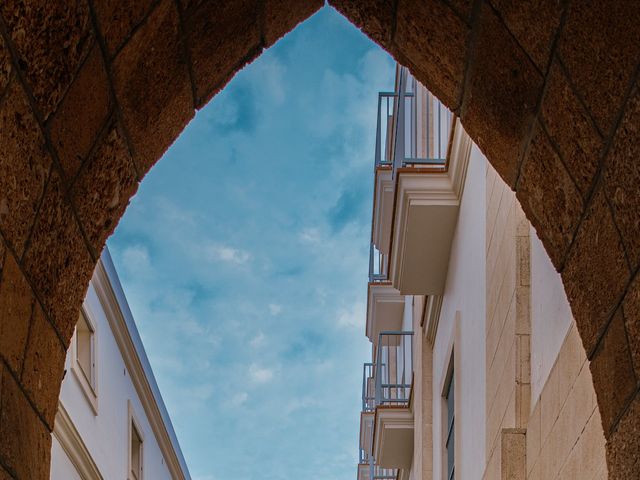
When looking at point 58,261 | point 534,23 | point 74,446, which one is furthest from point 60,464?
point 534,23

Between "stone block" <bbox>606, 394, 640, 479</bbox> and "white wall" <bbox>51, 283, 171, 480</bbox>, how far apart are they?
11767mm

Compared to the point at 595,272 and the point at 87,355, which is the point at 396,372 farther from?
the point at 595,272

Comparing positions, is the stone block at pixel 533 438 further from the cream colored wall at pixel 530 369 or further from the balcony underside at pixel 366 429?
the balcony underside at pixel 366 429

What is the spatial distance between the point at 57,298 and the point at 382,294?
16.8m

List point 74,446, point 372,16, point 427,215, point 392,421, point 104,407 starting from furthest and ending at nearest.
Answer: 1. point 104,407
2. point 392,421
3. point 74,446
4. point 427,215
5. point 372,16

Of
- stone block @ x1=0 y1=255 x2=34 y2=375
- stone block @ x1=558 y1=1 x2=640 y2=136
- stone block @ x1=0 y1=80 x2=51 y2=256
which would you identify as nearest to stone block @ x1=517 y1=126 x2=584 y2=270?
stone block @ x1=558 y1=1 x2=640 y2=136

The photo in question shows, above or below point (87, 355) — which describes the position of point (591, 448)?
below

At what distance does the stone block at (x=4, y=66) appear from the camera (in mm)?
3217

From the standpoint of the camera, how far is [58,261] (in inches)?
162

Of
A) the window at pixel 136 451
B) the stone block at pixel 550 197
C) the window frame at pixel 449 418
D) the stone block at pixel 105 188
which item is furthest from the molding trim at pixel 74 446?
the stone block at pixel 550 197

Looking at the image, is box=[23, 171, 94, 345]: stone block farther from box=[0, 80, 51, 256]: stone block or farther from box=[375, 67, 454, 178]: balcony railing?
box=[375, 67, 454, 178]: balcony railing

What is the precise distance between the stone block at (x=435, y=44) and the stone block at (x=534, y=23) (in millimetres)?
351

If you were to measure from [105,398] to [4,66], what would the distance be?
52.0 feet

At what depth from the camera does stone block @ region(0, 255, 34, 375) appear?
355 centimetres
